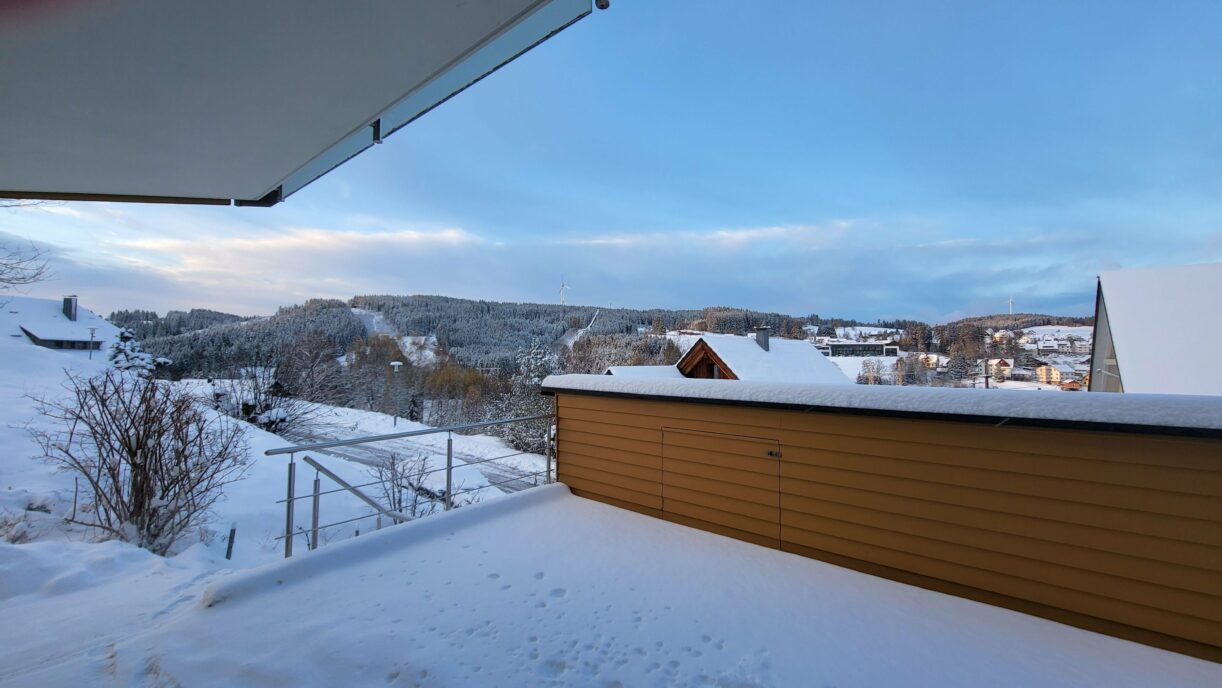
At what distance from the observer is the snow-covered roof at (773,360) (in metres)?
13.4

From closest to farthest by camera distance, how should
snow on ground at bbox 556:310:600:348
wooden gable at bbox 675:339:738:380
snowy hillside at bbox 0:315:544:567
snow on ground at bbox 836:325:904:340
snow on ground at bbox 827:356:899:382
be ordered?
snowy hillside at bbox 0:315:544:567, wooden gable at bbox 675:339:738:380, snow on ground at bbox 827:356:899:382, snow on ground at bbox 836:325:904:340, snow on ground at bbox 556:310:600:348

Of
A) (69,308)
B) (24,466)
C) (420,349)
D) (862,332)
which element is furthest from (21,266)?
(862,332)

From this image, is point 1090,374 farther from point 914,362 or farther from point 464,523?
point 464,523

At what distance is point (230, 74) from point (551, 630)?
2.27 m

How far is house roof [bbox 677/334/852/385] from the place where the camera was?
13362 millimetres

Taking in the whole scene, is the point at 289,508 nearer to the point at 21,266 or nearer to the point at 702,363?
the point at 21,266

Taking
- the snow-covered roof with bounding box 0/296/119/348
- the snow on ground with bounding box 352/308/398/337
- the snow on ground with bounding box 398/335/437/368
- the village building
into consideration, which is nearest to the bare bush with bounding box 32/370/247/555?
the snow-covered roof with bounding box 0/296/119/348

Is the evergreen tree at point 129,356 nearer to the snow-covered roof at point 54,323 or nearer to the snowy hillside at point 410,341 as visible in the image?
the snow-covered roof at point 54,323

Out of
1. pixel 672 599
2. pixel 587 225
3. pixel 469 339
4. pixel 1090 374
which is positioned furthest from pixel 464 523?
pixel 469 339

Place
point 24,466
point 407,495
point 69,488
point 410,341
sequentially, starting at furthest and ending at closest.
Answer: point 410,341
point 407,495
point 24,466
point 69,488

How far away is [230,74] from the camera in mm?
1371

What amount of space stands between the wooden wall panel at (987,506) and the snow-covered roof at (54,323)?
27.2m

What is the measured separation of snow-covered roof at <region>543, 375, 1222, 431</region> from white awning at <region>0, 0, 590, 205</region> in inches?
92.0

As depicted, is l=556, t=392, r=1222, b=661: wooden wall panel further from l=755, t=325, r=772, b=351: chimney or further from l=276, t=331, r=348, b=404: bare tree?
l=276, t=331, r=348, b=404: bare tree
